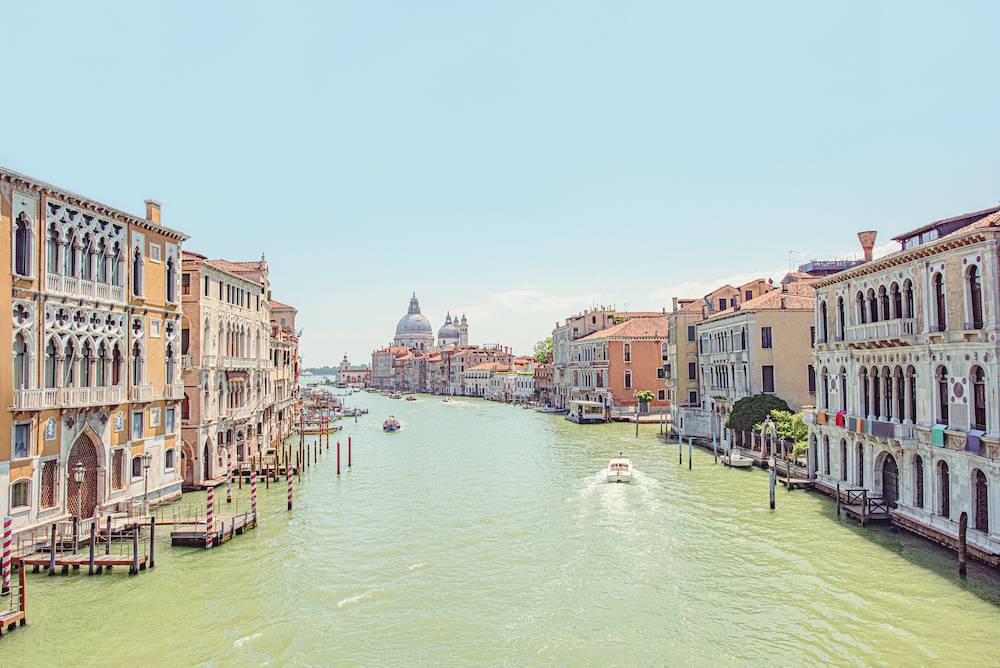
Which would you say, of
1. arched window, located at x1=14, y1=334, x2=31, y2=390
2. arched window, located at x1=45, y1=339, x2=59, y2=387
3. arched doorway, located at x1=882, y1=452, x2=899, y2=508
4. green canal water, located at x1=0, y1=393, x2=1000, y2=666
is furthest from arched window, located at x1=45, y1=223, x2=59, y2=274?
arched doorway, located at x1=882, y1=452, x2=899, y2=508

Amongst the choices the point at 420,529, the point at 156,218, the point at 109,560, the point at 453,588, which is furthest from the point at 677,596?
the point at 156,218

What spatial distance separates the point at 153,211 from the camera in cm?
2352

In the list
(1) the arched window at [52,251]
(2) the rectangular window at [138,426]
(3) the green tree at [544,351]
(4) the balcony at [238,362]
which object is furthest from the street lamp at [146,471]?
(3) the green tree at [544,351]

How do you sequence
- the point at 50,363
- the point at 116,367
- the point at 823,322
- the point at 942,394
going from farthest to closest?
the point at 823,322
the point at 116,367
the point at 50,363
the point at 942,394

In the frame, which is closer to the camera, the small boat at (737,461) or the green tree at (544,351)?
the small boat at (737,461)

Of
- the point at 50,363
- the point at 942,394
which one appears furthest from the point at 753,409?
the point at 50,363

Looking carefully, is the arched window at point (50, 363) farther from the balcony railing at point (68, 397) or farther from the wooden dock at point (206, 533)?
the wooden dock at point (206, 533)

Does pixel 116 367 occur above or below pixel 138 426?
above

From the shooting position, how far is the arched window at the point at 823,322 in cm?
2478

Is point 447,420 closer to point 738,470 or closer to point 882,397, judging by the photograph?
point 738,470

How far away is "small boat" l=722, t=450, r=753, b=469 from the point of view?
3231cm

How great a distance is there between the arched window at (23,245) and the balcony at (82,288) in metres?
0.62

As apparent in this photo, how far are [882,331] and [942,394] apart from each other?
3088 millimetres

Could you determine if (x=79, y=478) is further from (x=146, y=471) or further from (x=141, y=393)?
(x=141, y=393)
